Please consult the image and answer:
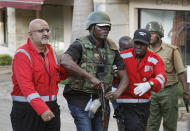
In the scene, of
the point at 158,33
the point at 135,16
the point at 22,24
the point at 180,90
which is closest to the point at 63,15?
the point at 22,24

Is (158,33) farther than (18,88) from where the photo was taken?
Yes

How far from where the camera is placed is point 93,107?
13.9 ft

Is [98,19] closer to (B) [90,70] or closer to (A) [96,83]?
(B) [90,70]

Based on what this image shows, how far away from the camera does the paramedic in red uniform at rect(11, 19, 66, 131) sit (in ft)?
13.2

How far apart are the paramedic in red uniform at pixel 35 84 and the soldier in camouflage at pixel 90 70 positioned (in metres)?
0.21

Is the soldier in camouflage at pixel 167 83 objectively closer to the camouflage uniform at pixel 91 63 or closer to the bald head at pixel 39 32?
the camouflage uniform at pixel 91 63

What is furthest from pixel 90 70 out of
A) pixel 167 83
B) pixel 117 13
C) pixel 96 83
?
pixel 117 13

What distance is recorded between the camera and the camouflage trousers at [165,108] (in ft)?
18.5

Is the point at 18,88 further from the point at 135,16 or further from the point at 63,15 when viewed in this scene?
the point at 63,15

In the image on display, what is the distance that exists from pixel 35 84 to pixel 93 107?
66 cm

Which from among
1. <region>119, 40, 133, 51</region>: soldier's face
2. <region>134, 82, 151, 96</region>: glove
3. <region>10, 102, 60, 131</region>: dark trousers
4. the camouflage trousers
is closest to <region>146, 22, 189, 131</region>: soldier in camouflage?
the camouflage trousers

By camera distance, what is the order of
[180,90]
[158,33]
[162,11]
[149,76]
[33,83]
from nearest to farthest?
1. [33,83]
2. [149,76]
3. [158,33]
4. [180,90]
5. [162,11]

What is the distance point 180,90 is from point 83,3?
3.77 m

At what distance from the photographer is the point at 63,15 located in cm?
1758
